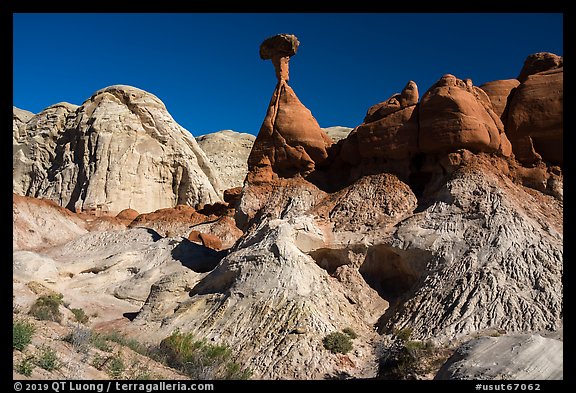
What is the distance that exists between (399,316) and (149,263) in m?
12.5

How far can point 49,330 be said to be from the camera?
1235 cm

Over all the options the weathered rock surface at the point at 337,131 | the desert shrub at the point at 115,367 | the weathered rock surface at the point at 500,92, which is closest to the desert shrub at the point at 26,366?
the desert shrub at the point at 115,367

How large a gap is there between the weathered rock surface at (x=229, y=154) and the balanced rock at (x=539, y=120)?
4864 cm

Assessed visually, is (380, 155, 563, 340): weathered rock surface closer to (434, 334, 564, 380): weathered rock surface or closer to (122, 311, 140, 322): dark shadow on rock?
(434, 334, 564, 380): weathered rock surface

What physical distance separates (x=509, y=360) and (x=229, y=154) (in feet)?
230

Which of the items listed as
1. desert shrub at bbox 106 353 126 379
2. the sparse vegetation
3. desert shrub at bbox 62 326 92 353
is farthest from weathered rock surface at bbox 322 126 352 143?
desert shrub at bbox 106 353 126 379

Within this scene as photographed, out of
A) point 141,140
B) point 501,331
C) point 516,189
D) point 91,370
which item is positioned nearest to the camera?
point 91,370

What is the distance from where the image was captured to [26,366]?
900cm

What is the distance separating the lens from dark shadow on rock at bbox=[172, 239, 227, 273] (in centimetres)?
2352

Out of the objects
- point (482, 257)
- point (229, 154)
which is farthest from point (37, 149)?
point (482, 257)

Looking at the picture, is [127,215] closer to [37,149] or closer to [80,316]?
[37,149]
